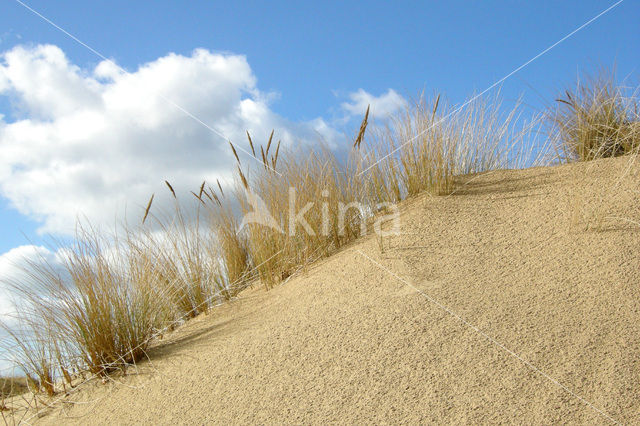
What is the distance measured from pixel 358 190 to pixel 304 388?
6.95 ft

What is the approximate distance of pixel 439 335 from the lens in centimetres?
243

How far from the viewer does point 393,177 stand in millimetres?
4121

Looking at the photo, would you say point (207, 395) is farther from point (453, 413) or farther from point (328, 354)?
point (453, 413)

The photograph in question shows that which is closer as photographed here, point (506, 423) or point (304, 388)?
point (506, 423)

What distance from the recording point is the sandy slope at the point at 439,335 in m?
2.11

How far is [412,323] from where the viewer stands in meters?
2.55

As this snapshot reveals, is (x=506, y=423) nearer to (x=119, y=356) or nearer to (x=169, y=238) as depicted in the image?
(x=119, y=356)

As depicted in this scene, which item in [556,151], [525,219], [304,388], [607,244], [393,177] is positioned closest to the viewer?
[304,388]

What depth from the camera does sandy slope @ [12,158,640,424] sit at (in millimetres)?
2107

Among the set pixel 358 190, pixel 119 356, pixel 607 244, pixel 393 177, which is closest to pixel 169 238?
pixel 119 356

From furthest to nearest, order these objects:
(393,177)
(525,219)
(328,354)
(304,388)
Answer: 1. (393,177)
2. (525,219)
3. (328,354)
4. (304,388)

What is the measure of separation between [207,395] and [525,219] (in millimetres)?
2286

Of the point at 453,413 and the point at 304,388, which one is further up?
the point at 304,388

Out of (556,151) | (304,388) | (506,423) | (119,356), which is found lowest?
(506,423)
